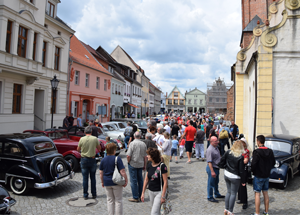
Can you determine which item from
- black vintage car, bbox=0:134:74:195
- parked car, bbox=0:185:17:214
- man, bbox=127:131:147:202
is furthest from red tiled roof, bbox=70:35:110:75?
parked car, bbox=0:185:17:214

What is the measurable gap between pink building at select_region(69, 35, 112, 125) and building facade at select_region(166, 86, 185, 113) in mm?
74570

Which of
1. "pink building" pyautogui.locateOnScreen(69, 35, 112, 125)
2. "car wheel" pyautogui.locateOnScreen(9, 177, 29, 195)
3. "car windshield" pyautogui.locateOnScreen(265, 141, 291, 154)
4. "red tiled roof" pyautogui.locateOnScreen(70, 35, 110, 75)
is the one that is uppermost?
"red tiled roof" pyautogui.locateOnScreen(70, 35, 110, 75)

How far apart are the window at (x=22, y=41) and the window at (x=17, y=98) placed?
2.20 meters

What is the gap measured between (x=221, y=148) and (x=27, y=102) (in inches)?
518

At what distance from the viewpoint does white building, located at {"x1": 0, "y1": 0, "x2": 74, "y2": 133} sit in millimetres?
14133

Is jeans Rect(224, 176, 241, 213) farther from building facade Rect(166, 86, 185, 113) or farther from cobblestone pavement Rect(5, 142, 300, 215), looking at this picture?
building facade Rect(166, 86, 185, 113)

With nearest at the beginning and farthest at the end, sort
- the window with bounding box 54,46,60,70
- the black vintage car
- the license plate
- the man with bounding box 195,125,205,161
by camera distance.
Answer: the black vintage car
the license plate
the man with bounding box 195,125,205,161
the window with bounding box 54,46,60,70

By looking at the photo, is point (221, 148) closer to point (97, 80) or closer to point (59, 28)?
point (59, 28)

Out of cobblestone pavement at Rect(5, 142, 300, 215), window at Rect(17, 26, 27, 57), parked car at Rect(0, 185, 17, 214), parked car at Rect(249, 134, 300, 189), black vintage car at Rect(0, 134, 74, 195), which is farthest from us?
window at Rect(17, 26, 27, 57)

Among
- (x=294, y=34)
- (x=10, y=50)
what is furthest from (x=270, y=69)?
(x=10, y=50)

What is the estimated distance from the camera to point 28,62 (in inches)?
609

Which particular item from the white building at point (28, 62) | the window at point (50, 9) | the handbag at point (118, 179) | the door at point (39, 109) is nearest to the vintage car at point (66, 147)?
the handbag at point (118, 179)

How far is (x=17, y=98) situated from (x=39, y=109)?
3029mm

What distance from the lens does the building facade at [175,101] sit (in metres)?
104
